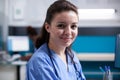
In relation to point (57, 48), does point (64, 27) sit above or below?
above

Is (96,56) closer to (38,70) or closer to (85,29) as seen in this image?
(85,29)

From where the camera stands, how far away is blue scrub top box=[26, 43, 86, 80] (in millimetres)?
1128

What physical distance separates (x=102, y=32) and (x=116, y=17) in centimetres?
28

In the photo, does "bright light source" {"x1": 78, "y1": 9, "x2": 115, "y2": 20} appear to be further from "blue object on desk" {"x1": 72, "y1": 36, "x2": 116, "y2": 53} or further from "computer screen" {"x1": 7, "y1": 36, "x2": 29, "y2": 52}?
"computer screen" {"x1": 7, "y1": 36, "x2": 29, "y2": 52}

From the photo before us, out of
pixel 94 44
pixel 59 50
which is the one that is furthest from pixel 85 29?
pixel 59 50

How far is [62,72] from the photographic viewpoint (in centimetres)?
126

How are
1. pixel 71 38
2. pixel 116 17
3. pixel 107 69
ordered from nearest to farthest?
pixel 71 38, pixel 107 69, pixel 116 17

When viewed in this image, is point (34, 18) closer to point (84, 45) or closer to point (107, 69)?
Result: point (84, 45)

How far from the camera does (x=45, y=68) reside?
1150mm

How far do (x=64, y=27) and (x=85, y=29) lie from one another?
2.02 meters

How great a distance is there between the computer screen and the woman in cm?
182

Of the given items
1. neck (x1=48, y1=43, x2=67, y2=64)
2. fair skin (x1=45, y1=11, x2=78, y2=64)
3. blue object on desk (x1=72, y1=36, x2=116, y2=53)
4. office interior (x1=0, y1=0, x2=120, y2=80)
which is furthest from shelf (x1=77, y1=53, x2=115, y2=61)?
fair skin (x1=45, y1=11, x2=78, y2=64)

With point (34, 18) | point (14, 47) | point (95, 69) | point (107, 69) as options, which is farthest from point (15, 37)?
point (107, 69)

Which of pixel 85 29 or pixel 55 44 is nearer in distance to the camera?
pixel 55 44
